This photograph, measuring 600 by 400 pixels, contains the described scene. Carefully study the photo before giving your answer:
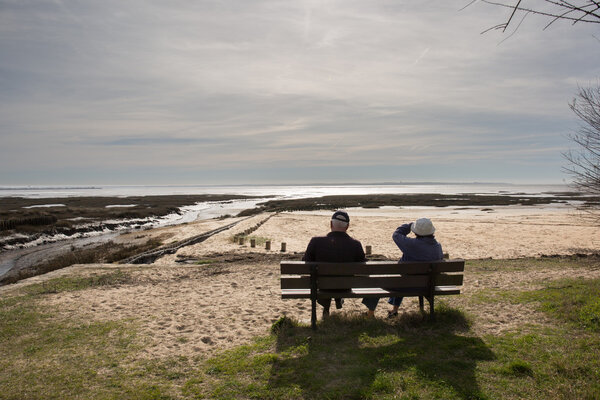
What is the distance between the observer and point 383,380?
388cm

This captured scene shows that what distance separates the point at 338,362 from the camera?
174 inches

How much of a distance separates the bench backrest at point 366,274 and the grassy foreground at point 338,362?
664 mm

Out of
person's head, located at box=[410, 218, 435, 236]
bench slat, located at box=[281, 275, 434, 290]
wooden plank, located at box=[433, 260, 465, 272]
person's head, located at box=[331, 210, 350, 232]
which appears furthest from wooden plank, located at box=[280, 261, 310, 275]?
wooden plank, located at box=[433, 260, 465, 272]

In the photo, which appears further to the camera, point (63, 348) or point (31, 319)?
point (31, 319)

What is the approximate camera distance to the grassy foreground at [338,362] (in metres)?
3.78

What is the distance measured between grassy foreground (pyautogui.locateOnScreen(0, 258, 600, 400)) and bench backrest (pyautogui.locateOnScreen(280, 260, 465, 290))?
0.66 m

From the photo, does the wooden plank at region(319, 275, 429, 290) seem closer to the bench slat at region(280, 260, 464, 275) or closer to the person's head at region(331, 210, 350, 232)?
the bench slat at region(280, 260, 464, 275)

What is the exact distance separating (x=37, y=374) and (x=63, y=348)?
2.86 feet

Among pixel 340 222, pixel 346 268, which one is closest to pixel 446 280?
pixel 346 268

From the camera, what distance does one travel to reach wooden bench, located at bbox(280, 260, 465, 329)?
5.36 meters

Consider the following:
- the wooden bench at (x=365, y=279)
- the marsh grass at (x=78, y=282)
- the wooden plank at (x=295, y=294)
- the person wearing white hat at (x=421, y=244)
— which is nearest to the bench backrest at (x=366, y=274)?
the wooden bench at (x=365, y=279)

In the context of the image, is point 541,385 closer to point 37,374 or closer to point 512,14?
point 512,14

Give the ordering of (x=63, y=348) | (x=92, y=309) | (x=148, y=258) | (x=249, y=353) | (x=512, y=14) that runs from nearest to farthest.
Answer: (x=512, y=14) → (x=249, y=353) → (x=63, y=348) → (x=92, y=309) → (x=148, y=258)

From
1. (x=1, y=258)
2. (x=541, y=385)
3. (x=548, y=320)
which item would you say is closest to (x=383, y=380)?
(x=541, y=385)
